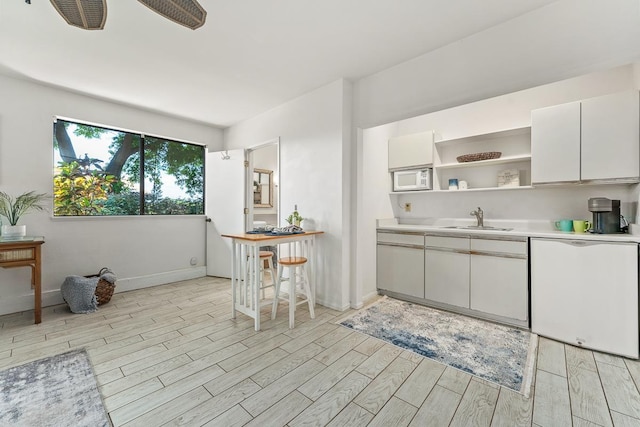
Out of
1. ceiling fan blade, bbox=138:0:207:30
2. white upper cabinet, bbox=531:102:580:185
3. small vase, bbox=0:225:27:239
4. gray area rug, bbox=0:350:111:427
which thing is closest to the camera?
gray area rug, bbox=0:350:111:427

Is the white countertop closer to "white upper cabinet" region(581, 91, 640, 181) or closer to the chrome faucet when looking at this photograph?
the chrome faucet

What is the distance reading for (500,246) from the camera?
2717 millimetres

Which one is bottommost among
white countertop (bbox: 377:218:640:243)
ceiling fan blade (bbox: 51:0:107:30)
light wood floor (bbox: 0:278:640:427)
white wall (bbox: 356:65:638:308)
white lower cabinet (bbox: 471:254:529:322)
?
light wood floor (bbox: 0:278:640:427)

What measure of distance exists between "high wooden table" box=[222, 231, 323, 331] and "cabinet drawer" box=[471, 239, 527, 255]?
167 cm

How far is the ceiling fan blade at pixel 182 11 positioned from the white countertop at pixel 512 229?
2835 millimetres

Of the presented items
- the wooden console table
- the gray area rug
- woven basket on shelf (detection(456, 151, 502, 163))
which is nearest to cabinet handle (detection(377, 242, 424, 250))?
woven basket on shelf (detection(456, 151, 502, 163))

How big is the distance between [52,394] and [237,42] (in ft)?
9.49

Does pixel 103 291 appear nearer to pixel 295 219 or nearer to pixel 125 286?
pixel 125 286

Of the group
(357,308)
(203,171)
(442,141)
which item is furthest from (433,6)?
(203,171)

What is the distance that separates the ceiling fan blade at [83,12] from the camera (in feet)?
5.98

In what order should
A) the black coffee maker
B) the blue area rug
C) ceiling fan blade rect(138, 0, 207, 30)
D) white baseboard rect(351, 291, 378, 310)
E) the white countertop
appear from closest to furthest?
1. ceiling fan blade rect(138, 0, 207, 30)
2. the blue area rug
3. the white countertop
4. the black coffee maker
5. white baseboard rect(351, 291, 378, 310)

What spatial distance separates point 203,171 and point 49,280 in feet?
8.24

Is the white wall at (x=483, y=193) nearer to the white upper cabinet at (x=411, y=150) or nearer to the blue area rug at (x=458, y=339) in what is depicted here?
the white upper cabinet at (x=411, y=150)

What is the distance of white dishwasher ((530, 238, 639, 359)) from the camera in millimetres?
2088
